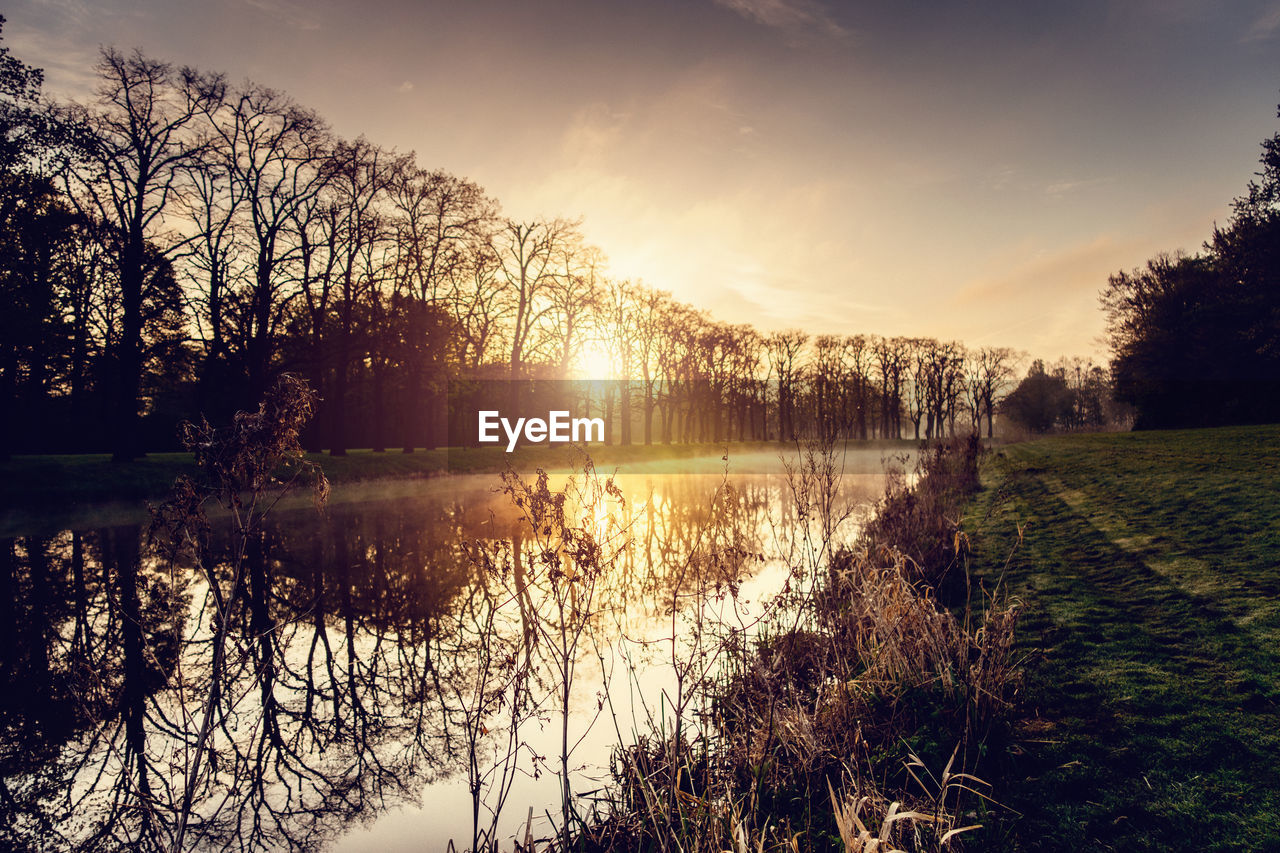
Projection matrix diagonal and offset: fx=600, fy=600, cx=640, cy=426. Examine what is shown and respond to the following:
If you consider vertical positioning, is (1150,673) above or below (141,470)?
below

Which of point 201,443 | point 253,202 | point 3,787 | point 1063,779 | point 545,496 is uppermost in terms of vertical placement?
point 253,202

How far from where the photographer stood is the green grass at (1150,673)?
3123 mm

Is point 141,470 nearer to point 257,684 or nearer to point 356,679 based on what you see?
point 257,684

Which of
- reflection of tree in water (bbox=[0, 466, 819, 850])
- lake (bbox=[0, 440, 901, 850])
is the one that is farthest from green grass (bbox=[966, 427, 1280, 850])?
reflection of tree in water (bbox=[0, 466, 819, 850])

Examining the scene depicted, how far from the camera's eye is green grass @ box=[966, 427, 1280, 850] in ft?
10.2

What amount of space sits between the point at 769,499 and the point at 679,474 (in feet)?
41.3

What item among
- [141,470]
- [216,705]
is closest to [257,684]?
[216,705]

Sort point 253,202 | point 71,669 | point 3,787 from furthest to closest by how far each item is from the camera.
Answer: point 253,202, point 71,669, point 3,787

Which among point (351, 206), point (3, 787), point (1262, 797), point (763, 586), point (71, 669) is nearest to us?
point (1262, 797)

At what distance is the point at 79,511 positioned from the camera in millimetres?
16328

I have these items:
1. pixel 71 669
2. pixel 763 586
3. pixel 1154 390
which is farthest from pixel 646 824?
pixel 1154 390

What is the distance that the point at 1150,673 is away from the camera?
4605 mm

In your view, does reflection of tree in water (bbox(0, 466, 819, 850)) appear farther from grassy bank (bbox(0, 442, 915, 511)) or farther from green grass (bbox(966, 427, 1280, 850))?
grassy bank (bbox(0, 442, 915, 511))

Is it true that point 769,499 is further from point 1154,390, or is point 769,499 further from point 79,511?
point 1154,390
